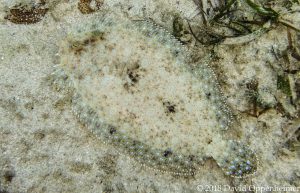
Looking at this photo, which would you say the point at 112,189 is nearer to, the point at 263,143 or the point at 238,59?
the point at 263,143

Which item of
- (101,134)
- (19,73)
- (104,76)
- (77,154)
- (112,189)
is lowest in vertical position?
(112,189)

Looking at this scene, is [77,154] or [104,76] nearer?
[104,76]

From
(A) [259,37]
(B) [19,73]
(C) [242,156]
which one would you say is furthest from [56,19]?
(C) [242,156]

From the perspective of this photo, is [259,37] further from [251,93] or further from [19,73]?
[19,73]

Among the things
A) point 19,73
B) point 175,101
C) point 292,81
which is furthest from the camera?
point 19,73

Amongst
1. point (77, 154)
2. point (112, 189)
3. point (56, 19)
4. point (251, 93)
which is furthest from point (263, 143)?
point (56, 19)

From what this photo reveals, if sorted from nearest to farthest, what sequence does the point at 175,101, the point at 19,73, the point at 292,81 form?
the point at 175,101, the point at 292,81, the point at 19,73

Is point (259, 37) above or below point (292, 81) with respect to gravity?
above
